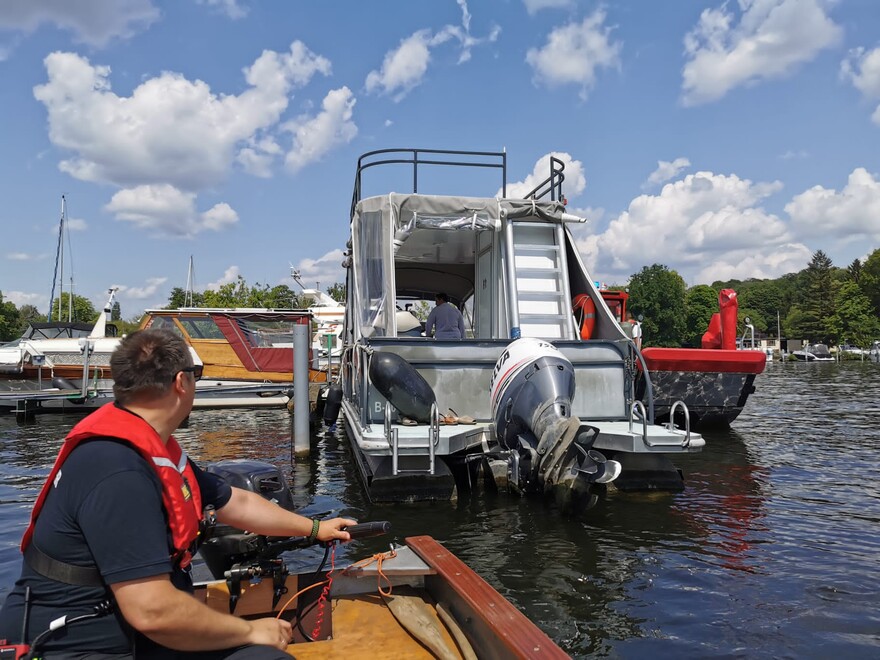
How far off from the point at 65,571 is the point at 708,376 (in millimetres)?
13098

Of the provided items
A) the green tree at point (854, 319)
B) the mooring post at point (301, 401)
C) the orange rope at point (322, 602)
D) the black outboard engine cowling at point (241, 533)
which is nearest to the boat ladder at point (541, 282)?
the mooring post at point (301, 401)

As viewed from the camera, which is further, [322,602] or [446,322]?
[446,322]

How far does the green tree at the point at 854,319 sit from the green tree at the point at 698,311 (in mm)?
14432

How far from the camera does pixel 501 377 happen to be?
7504 millimetres

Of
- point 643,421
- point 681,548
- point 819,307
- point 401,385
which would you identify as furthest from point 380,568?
point 819,307

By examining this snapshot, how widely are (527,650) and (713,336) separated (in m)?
13.6

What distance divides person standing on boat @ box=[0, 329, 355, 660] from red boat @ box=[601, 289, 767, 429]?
11.5 metres

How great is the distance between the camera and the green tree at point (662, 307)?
86250 mm

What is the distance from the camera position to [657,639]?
4402mm

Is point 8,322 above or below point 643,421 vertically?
above

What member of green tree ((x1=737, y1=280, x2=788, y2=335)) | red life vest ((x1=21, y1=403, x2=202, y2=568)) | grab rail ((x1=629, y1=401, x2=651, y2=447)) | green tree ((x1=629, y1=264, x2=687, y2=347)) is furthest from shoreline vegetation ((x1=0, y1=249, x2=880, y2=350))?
red life vest ((x1=21, y1=403, x2=202, y2=568))

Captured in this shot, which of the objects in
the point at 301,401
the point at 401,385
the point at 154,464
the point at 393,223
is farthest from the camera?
the point at 301,401

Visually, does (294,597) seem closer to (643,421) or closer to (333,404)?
(643,421)

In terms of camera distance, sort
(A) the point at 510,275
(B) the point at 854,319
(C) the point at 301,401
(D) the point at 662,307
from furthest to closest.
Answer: (D) the point at 662,307
(B) the point at 854,319
(C) the point at 301,401
(A) the point at 510,275
